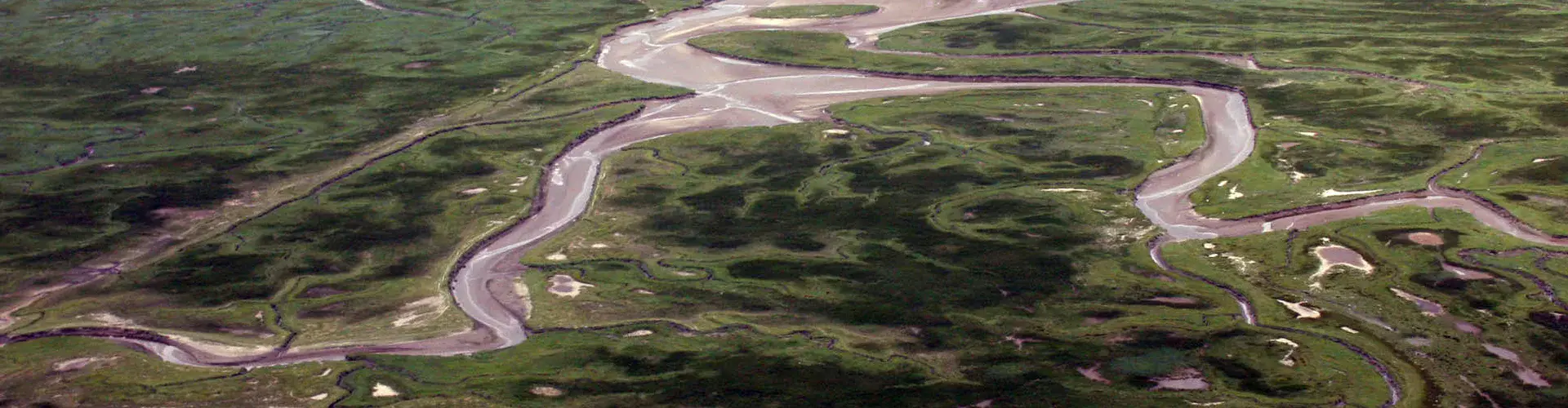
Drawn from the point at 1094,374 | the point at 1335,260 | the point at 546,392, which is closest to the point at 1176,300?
the point at 1335,260

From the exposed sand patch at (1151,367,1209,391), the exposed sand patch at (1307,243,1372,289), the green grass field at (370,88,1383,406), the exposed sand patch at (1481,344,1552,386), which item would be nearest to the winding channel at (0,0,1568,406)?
the green grass field at (370,88,1383,406)

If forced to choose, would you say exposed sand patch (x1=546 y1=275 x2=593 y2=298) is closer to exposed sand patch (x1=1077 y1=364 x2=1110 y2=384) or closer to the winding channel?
the winding channel

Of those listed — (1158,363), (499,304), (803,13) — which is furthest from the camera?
(803,13)

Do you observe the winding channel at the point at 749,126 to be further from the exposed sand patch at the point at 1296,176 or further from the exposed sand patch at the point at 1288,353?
the exposed sand patch at the point at 1296,176

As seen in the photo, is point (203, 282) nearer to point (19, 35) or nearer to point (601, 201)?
point (601, 201)

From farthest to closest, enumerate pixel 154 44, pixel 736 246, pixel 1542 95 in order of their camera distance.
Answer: pixel 154 44, pixel 1542 95, pixel 736 246

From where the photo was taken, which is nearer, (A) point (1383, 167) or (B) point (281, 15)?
(A) point (1383, 167)

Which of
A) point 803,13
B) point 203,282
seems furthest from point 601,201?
point 803,13
